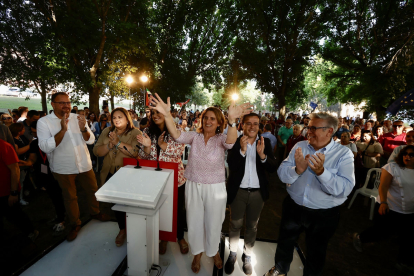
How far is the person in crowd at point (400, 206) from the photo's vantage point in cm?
276

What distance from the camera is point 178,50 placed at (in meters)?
20.9

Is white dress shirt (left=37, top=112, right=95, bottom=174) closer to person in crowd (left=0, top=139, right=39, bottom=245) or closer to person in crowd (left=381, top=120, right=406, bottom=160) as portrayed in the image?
person in crowd (left=0, top=139, right=39, bottom=245)

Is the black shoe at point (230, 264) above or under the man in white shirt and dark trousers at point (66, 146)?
under

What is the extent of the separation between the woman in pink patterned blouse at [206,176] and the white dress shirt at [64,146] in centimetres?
173

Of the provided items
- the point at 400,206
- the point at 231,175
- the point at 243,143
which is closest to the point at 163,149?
the point at 231,175

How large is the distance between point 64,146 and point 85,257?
170 centimetres

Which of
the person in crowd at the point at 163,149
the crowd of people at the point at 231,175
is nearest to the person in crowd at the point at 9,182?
the crowd of people at the point at 231,175

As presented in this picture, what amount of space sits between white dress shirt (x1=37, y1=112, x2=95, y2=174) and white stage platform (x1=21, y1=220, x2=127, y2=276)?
1.13 metres

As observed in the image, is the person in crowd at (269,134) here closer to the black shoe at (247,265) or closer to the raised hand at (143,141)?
the black shoe at (247,265)

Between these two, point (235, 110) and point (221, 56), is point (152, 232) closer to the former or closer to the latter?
point (235, 110)

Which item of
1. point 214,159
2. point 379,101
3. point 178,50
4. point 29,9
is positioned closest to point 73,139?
point 214,159

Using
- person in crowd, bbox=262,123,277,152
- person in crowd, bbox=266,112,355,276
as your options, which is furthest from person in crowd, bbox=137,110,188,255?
person in crowd, bbox=262,123,277,152

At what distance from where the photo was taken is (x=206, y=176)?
7.48 feet

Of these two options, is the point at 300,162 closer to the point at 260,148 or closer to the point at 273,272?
the point at 260,148
